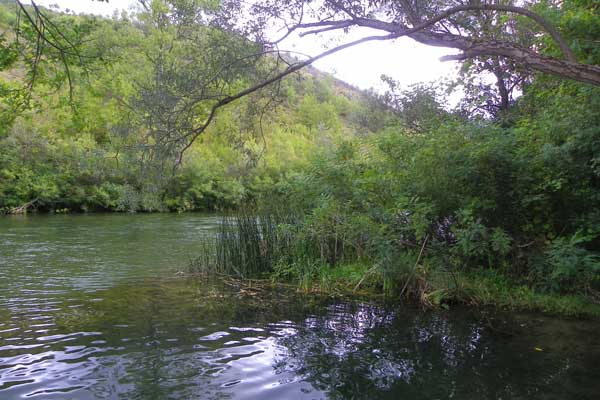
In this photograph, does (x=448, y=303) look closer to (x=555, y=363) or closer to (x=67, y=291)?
(x=555, y=363)

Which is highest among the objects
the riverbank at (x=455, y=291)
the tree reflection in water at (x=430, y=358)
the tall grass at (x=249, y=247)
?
the tall grass at (x=249, y=247)

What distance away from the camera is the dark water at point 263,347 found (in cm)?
414

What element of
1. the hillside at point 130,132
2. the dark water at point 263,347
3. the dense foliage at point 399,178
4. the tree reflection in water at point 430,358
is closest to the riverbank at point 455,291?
the dense foliage at point 399,178

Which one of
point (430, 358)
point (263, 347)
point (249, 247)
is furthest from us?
point (249, 247)

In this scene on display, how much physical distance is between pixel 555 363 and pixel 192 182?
101 ft

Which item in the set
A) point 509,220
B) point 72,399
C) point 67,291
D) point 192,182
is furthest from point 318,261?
point 192,182

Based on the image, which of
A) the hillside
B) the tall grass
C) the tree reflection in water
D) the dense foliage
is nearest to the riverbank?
the dense foliage

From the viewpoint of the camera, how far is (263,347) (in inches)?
205

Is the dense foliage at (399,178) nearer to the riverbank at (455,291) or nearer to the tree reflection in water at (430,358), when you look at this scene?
the riverbank at (455,291)

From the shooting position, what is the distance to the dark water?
4.14m

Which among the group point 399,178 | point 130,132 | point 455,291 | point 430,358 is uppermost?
point 130,132

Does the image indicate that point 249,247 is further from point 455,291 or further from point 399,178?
point 455,291

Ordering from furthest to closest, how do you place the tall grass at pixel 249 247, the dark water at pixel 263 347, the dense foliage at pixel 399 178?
1. the tall grass at pixel 249 247
2. the dense foliage at pixel 399 178
3. the dark water at pixel 263 347

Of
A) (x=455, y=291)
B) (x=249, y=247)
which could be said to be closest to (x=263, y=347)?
(x=455, y=291)
